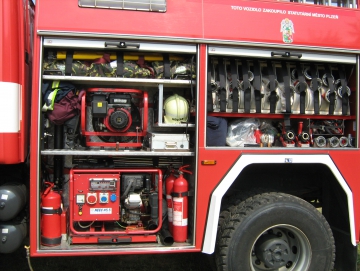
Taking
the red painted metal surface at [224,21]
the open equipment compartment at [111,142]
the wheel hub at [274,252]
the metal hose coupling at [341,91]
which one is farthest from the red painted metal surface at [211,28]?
the wheel hub at [274,252]

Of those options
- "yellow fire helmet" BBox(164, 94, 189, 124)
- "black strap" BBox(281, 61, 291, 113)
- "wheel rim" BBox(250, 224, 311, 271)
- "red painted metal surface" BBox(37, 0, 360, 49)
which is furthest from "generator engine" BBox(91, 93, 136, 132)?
"wheel rim" BBox(250, 224, 311, 271)

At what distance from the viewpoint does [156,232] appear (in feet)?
12.0

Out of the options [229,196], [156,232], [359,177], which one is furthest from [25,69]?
[359,177]

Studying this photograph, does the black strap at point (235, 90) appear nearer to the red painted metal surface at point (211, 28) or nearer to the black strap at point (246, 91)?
the black strap at point (246, 91)

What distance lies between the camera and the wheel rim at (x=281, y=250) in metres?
3.64

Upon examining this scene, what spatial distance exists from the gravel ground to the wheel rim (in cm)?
101

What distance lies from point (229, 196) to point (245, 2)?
6.62ft

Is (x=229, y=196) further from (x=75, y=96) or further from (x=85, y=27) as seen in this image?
(x=85, y=27)

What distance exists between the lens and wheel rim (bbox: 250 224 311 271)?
3.64 m

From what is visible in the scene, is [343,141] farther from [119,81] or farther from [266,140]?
[119,81]

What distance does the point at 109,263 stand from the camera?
4551 millimetres

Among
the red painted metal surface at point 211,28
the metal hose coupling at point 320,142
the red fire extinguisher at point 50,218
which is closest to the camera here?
the red painted metal surface at point 211,28

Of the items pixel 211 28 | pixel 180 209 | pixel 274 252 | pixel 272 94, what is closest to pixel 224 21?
pixel 211 28

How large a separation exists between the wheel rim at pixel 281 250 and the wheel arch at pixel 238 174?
1.58ft
